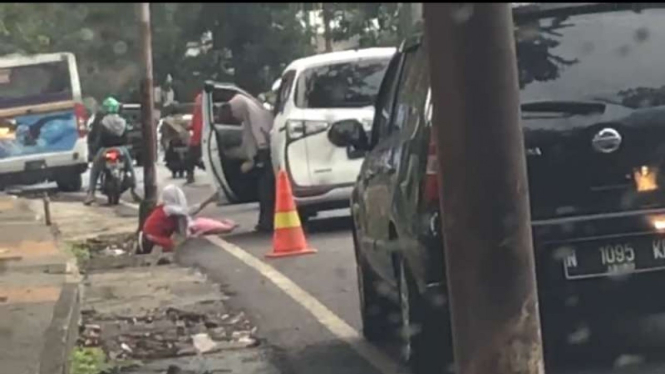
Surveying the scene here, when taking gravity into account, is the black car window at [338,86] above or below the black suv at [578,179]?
below

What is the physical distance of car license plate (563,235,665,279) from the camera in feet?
24.3

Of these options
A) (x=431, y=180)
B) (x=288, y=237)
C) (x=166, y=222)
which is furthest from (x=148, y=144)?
(x=431, y=180)

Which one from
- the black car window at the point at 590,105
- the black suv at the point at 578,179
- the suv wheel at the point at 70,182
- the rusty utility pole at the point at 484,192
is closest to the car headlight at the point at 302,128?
the black suv at the point at 578,179

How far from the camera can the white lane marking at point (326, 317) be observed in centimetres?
891

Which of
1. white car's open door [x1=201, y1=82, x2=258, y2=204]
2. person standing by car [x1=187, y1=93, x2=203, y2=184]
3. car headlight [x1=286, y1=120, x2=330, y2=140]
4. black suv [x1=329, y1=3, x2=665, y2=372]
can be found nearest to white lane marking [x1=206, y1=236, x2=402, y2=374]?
black suv [x1=329, y1=3, x2=665, y2=372]

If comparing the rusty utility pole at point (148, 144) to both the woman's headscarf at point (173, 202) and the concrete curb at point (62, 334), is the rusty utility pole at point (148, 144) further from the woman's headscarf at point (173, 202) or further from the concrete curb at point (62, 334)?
the concrete curb at point (62, 334)

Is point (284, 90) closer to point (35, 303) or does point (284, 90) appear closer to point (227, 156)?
point (227, 156)

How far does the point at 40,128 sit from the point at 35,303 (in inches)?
734

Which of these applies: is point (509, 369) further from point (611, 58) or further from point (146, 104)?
point (146, 104)

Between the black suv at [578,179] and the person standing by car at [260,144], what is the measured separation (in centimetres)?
903

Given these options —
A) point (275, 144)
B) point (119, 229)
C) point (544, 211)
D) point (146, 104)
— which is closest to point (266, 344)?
point (544, 211)

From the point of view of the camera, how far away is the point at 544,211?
743 cm

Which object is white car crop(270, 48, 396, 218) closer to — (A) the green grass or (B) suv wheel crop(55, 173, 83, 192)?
(A) the green grass

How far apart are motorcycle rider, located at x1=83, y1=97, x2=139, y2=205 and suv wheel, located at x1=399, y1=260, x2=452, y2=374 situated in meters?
17.1
